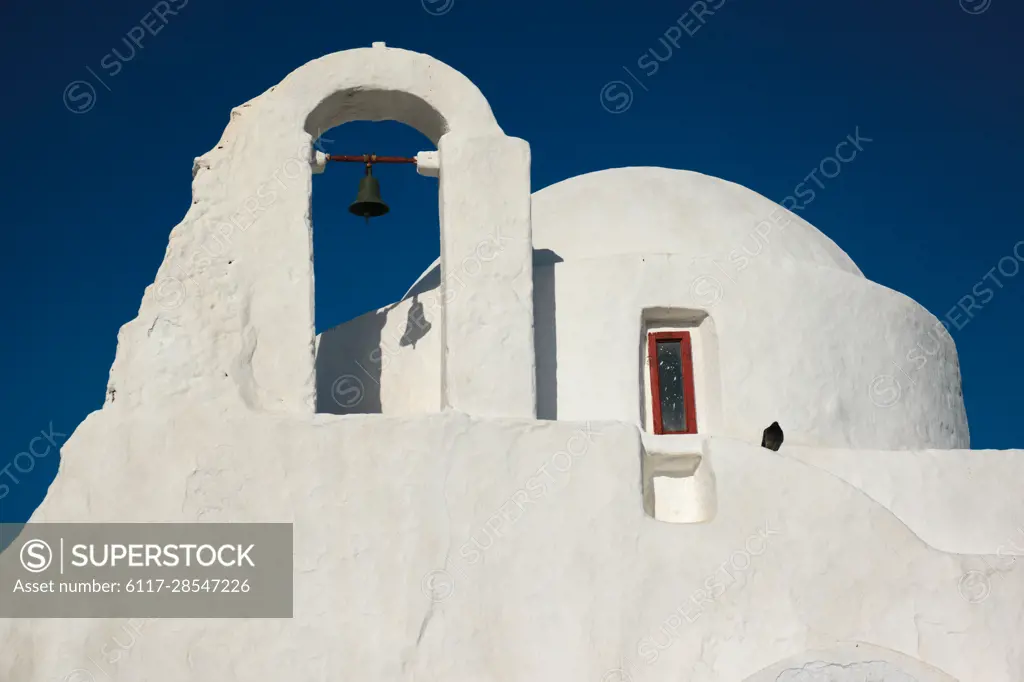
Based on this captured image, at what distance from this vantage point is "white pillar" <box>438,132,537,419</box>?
10.3 metres

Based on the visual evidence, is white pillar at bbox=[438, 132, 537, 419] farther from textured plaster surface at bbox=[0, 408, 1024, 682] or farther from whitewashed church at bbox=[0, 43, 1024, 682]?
textured plaster surface at bbox=[0, 408, 1024, 682]

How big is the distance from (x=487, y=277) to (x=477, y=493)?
213cm

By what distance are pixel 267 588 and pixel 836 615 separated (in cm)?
456

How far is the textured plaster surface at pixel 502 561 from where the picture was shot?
30.1ft

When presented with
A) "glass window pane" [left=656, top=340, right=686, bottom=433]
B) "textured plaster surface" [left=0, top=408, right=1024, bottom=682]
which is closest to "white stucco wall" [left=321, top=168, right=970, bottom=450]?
"glass window pane" [left=656, top=340, right=686, bottom=433]

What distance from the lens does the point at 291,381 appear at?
10.2m

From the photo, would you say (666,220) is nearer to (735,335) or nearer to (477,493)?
(735,335)

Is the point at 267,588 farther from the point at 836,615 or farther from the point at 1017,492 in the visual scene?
the point at 1017,492

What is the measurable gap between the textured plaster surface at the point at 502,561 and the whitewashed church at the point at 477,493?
2 centimetres

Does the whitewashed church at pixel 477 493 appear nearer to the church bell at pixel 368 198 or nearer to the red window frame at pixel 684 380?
the red window frame at pixel 684 380

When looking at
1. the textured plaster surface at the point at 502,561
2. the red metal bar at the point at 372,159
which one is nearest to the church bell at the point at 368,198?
the red metal bar at the point at 372,159

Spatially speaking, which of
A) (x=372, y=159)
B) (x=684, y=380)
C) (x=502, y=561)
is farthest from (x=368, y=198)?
(x=502, y=561)

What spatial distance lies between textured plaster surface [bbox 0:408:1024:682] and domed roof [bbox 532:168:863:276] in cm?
389

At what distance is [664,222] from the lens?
539 inches
